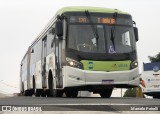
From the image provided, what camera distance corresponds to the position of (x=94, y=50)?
16828 mm

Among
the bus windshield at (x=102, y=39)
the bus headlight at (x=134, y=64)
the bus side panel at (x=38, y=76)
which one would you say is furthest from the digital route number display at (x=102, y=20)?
the bus side panel at (x=38, y=76)

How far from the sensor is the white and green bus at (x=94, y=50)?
54.4ft

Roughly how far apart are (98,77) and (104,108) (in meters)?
6.72

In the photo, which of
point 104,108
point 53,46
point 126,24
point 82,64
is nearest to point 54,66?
point 53,46

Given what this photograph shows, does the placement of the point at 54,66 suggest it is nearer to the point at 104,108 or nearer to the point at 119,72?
the point at 119,72

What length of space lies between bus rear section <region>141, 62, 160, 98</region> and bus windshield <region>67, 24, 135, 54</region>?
10.7m

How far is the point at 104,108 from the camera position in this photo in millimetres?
9914

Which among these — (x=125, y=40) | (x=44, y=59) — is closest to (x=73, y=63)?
(x=125, y=40)

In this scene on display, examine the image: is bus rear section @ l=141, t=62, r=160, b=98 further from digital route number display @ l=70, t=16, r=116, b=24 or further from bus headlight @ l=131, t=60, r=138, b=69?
digital route number display @ l=70, t=16, r=116, b=24

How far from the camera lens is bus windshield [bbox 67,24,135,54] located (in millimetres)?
16797

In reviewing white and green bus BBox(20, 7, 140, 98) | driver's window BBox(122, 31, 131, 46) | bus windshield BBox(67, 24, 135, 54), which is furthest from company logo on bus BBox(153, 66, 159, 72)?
driver's window BBox(122, 31, 131, 46)

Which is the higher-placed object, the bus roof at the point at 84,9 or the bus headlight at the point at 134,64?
the bus roof at the point at 84,9

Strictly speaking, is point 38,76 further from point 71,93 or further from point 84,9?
point 84,9

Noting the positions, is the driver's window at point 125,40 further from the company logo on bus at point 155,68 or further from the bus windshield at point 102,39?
the company logo on bus at point 155,68
